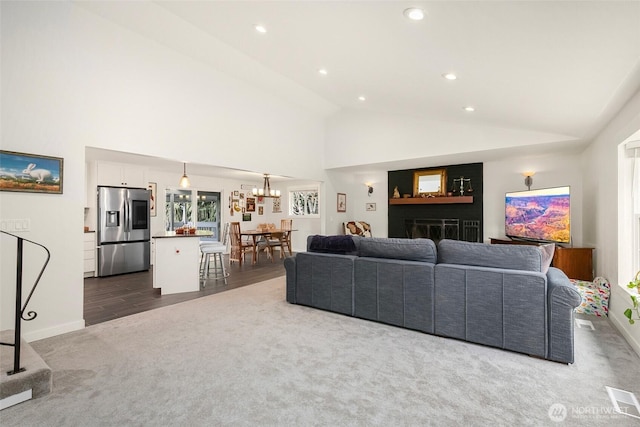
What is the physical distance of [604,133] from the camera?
3.93 metres

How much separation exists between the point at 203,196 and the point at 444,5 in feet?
24.7

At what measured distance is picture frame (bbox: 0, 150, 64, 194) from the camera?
Result: 9.19 feet

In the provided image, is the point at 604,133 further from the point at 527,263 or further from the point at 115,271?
the point at 115,271

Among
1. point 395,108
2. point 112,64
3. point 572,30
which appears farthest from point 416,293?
point 112,64

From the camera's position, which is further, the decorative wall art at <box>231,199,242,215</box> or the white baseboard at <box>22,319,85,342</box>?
the decorative wall art at <box>231,199,242,215</box>

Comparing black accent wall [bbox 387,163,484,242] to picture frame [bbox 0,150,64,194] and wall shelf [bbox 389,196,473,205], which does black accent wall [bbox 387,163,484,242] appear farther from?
picture frame [bbox 0,150,64,194]

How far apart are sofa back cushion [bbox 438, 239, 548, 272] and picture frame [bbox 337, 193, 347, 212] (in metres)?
5.33

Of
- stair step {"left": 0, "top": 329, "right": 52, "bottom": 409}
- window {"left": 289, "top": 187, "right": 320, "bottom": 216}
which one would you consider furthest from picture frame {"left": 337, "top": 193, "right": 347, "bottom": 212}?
stair step {"left": 0, "top": 329, "right": 52, "bottom": 409}

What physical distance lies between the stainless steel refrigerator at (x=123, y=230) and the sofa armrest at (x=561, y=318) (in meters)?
6.52

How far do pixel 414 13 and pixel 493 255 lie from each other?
2.08m

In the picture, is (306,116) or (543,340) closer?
(543,340)

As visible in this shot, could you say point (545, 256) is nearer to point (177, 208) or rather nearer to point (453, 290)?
point (453, 290)

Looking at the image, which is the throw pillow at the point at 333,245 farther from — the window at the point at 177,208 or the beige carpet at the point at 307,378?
the window at the point at 177,208

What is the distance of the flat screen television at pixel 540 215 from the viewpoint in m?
4.68
